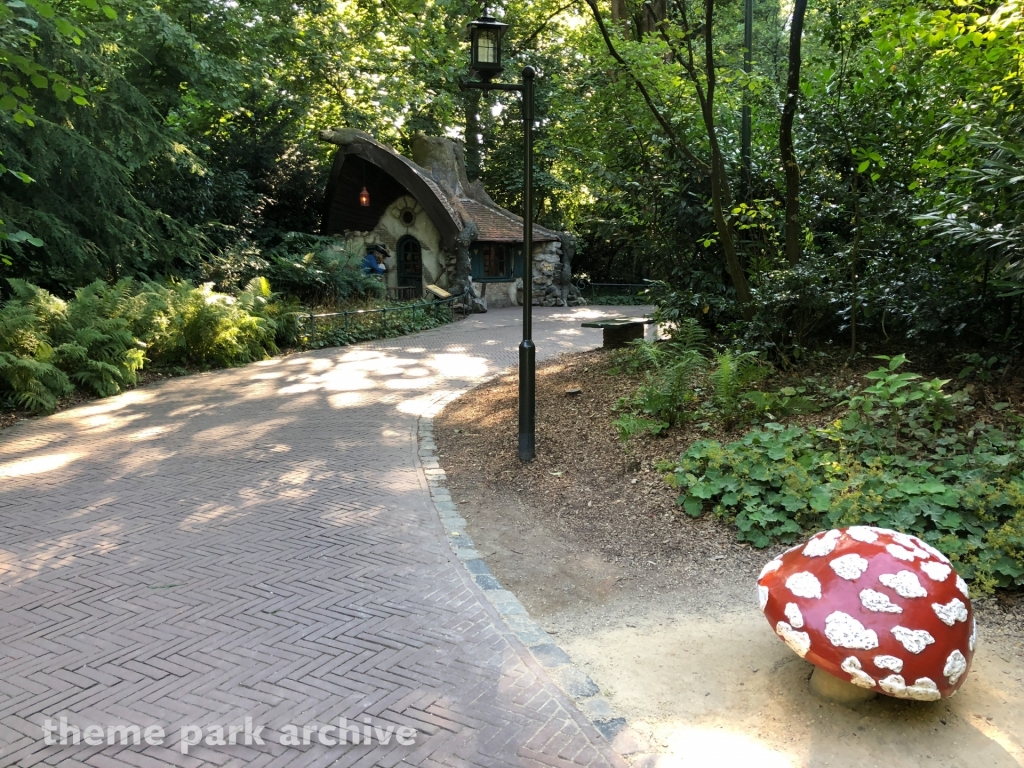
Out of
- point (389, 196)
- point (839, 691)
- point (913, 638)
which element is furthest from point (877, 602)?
point (389, 196)

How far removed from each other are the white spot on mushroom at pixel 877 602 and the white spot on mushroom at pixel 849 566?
0.26ft

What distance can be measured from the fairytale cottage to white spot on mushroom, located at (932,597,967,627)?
2002cm

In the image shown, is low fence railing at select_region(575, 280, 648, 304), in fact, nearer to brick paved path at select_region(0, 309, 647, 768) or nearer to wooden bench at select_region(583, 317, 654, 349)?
wooden bench at select_region(583, 317, 654, 349)

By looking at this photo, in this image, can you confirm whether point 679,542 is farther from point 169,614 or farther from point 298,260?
point 298,260

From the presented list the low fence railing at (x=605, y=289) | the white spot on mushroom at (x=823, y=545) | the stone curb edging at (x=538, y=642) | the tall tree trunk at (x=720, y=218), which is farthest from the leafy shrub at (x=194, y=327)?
the low fence railing at (x=605, y=289)

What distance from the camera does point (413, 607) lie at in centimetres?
438

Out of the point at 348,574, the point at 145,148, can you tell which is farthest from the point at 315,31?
the point at 348,574

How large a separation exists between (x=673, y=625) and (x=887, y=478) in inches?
74.1

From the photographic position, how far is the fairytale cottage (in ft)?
73.9

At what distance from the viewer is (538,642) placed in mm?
4031

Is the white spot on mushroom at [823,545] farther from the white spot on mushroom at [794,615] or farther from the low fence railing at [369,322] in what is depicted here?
the low fence railing at [369,322]

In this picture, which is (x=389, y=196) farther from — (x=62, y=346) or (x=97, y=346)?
(x=62, y=346)

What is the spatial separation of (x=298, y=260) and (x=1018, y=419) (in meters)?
16.3

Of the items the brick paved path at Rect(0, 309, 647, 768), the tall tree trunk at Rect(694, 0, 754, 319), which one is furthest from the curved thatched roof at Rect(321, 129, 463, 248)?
the brick paved path at Rect(0, 309, 647, 768)
